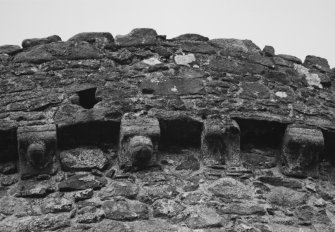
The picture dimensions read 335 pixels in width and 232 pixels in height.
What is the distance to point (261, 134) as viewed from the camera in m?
6.07

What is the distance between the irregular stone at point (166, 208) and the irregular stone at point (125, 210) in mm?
70

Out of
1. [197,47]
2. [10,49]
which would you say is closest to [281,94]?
[197,47]

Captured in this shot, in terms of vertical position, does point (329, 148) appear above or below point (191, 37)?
below

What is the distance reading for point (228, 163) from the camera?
228 inches

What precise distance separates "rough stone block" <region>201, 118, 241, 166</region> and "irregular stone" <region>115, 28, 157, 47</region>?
1144 mm

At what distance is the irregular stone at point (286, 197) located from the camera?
18.4 ft

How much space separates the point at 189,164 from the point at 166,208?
524 millimetres

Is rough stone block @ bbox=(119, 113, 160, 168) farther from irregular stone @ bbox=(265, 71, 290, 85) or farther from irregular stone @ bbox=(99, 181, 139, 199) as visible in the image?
irregular stone @ bbox=(265, 71, 290, 85)

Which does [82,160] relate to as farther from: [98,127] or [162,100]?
[162,100]

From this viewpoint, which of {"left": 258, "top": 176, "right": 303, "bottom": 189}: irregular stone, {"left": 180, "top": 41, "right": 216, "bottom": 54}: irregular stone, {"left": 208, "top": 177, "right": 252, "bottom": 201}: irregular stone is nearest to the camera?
{"left": 208, "top": 177, "right": 252, "bottom": 201}: irregular stone

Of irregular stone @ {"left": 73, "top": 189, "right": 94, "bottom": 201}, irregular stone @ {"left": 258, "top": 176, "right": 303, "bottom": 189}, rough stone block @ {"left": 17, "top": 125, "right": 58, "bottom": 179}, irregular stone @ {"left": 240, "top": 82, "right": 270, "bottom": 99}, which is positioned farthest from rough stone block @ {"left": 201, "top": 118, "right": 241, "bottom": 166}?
rough stone block @ {"left": 17, "top": 125, "right": 58, "bottom": 179}

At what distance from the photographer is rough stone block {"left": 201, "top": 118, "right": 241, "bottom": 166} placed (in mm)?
5805

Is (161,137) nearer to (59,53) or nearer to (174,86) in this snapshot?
(174,86)

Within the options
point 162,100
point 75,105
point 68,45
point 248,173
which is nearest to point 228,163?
point 248,173
